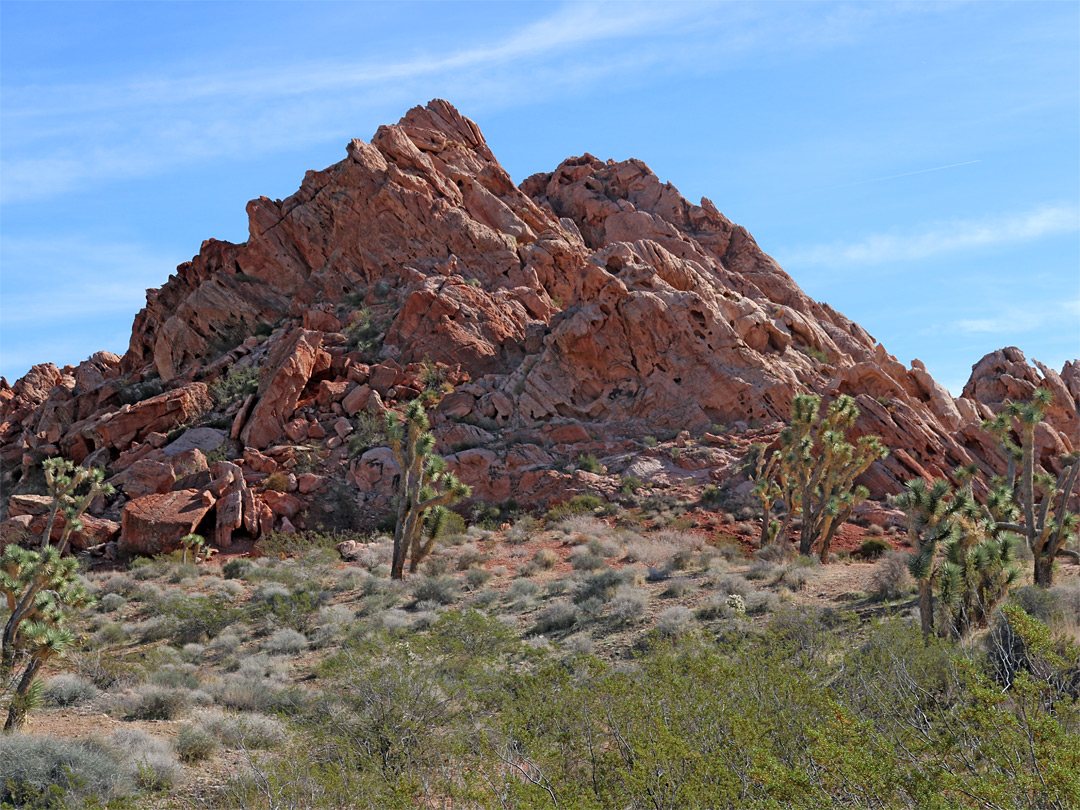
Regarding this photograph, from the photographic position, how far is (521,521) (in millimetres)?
28516

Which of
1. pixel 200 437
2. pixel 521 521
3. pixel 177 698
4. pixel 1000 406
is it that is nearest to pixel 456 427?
pixel 521 521

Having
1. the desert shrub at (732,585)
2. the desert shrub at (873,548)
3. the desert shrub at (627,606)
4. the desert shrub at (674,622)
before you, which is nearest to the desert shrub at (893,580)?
the desert shrub at (732,585)

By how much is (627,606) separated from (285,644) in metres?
6.96

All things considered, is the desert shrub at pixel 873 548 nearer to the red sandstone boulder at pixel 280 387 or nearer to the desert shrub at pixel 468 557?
the desert shrub at pixel 468 557

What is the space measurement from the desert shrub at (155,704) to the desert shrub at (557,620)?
22.0 feet

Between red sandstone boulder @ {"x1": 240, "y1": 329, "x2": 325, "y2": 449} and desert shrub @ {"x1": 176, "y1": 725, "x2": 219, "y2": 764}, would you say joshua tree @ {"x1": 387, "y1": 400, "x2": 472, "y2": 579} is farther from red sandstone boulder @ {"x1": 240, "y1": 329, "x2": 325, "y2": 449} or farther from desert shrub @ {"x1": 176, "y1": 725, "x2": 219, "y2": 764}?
red sandstone boulder @ {"x1": 240, "y1": 329, "x2": 325, "y2": 449}

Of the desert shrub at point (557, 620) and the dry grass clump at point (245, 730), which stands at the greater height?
the desert shrub at point (557, 620)

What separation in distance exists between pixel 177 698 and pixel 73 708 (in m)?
1.67

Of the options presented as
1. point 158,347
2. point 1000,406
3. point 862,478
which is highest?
point 158,347

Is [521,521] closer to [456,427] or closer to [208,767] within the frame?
[456,427]

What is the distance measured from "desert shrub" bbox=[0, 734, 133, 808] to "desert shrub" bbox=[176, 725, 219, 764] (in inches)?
35.7

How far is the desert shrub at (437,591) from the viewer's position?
1878 cm

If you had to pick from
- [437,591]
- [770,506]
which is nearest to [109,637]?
[437,591]

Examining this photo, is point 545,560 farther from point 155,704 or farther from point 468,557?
point 155,704
